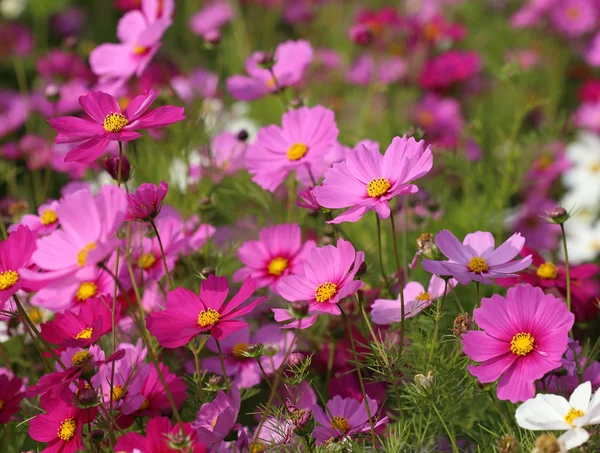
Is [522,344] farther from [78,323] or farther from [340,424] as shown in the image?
[78,323]

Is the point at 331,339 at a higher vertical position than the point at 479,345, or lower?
lower

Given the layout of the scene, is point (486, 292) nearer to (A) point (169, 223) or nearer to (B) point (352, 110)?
(A) point (169, 223)

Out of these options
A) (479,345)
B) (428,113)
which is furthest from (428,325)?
(428,113)

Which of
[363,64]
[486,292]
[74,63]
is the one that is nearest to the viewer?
[486,292]

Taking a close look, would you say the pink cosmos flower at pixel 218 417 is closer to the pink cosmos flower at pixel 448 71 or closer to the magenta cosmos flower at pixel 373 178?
the magenta cosmos flower at pixel 373 178

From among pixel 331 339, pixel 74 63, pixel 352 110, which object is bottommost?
pixel 352 110

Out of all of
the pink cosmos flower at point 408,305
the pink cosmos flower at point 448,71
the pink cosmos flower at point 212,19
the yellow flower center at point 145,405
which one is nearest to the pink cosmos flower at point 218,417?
the yellow flower center at point 145,405

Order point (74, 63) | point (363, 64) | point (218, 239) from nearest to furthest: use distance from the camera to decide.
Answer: point (218, 239)
point (74, 63)
point (363, 64)

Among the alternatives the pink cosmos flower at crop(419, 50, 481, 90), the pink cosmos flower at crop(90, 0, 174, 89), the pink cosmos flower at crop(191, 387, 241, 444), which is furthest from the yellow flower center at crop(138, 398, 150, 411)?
the pink cosmos flower at crop(419, 50, 481, 90)
